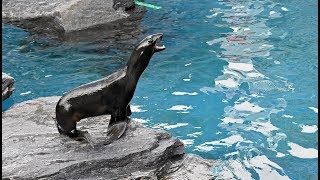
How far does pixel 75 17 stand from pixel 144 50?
4.79m

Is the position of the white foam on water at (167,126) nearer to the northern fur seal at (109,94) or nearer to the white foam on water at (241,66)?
the northern fur seal at (109,94)

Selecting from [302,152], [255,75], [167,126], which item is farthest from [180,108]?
[302,152]

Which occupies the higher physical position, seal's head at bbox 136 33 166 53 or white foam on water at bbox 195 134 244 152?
seal's head at bbox 136 33 166 53

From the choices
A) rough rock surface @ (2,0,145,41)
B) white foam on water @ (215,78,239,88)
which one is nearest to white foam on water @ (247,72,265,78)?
white foam on water @ (215,78,239,88)

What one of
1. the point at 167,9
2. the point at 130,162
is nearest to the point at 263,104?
the point at 130,162

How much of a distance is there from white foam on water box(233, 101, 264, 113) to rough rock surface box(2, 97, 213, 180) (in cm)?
124

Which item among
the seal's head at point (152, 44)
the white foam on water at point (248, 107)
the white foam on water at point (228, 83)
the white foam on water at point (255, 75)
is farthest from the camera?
the white foam on water at point (255, 75)

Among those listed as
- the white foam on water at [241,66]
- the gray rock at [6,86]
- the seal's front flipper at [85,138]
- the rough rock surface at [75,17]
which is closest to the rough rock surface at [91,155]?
the seal's front flipper at [85,138]

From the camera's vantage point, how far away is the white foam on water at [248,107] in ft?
17.9

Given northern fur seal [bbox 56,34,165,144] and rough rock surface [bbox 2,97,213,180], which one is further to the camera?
northern fur seal [bbox 56,34,165,144]

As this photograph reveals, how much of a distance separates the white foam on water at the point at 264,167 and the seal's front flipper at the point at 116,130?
1.07 meters

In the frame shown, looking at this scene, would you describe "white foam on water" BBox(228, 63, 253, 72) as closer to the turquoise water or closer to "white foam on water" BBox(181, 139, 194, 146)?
the turquoise water

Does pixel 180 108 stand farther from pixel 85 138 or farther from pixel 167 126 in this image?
pixel 85 138

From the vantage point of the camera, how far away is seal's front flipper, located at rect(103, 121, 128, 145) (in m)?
3.86
